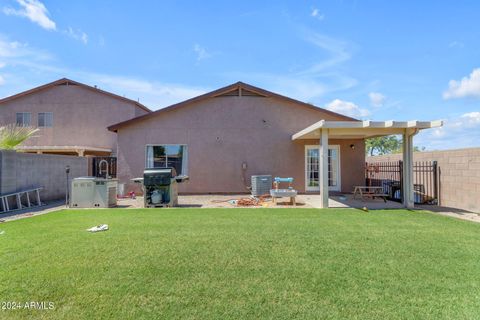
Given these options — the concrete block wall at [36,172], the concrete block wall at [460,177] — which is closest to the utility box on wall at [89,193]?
the concrete block wall at [36,172]

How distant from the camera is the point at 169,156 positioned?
47.1ft

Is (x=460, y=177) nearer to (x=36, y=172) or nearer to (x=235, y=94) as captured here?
(x=235, y=94)

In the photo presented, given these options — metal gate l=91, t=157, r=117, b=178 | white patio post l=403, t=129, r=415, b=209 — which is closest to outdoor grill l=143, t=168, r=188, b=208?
metal gate l=91, t=157, r=117, b=178

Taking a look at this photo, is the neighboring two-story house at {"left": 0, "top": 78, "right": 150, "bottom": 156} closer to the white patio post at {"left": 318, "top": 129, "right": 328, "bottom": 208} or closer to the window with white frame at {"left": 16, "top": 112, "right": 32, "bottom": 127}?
the window with white frame at {"left": 16, "top": 112, "right": 32, "bottom": 127}

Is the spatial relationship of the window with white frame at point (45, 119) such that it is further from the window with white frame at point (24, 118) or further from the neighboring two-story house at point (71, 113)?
the window with white frame at point (24, 118)

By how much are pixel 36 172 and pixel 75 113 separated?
33.3ft

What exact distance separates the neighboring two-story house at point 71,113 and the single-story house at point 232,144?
261 inches

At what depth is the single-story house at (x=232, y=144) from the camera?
46.8 feet

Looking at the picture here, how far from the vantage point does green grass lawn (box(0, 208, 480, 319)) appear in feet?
10.2

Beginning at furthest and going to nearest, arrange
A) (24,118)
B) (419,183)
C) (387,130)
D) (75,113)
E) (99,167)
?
1. (24,118)
2. (75,113)
3. (99,167)
4. (419,183)
5. (387,130)

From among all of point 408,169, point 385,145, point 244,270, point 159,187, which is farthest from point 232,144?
point 385,145

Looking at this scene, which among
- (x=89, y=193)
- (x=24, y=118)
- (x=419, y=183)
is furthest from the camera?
(x=24, y=118)

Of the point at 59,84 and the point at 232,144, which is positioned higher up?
the point at 59,84

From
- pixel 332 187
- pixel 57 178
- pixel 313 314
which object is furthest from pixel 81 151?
pixel 313 314
